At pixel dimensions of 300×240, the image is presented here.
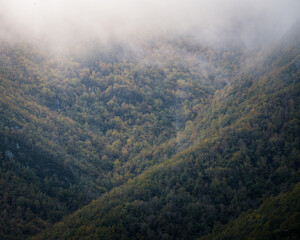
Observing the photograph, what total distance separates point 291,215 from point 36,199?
91.5 m

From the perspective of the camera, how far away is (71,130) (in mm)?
159375

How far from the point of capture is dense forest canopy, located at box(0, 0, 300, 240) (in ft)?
327

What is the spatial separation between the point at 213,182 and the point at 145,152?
5409 cm

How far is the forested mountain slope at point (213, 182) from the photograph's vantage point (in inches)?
3898

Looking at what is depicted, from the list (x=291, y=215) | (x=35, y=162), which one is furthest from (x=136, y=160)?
(x=291, y=215)

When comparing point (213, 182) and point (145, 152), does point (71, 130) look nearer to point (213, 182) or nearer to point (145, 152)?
point (145, 152)

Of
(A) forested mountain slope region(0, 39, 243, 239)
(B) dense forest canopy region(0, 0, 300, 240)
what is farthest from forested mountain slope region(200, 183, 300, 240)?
(A) forested mountain slope region(0, 39, 243, 239)

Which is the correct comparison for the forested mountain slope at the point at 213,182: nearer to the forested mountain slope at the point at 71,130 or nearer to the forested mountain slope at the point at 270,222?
the forested mountain slope at the point at 270,222

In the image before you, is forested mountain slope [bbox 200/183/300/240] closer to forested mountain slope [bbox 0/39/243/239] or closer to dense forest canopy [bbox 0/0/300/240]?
dense forest canopy [bbox 0/0/300/240]

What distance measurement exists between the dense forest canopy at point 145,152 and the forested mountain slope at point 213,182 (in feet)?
1.42

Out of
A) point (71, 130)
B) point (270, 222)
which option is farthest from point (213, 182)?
point (71, 130)

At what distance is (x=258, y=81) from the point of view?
6353 inches

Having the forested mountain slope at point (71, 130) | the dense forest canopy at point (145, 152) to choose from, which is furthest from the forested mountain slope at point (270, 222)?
the forested mountain slope at point (71, 130)

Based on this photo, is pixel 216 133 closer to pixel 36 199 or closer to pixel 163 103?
pixel 163 103
